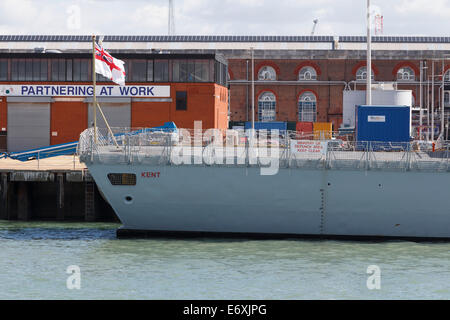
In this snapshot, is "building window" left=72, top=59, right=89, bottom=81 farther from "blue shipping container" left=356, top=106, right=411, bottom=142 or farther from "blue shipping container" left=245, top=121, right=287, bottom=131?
"blue shipping container" left=245, top=121, right=287, bottom=131

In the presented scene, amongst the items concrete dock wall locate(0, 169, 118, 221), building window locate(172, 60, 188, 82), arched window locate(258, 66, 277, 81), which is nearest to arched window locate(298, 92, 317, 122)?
arched window locate(258, 66, 277, 81)

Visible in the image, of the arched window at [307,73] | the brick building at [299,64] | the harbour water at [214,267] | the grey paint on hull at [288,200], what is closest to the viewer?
the harbour water at [214,267]

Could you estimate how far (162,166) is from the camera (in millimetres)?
33938

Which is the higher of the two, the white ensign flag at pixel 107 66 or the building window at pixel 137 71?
the building window at pixel 137 71

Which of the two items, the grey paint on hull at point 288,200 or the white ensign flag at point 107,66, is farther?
the white ensign flag at point 107,66

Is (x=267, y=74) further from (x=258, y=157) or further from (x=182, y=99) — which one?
(x=258, y=157)

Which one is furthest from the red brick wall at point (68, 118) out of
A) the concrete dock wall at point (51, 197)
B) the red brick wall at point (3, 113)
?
the concrete dock wall at point (51, 197)

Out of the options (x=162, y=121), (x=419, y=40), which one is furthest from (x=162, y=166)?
(x=419, y=40)

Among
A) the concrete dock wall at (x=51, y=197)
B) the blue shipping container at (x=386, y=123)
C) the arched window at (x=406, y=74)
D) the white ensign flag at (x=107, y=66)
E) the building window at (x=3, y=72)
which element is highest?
the arched window at (x=406, y=74)

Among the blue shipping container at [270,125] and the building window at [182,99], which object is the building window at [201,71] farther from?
the blue shipping container at [270,125]

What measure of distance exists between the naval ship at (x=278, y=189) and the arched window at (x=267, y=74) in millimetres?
61245

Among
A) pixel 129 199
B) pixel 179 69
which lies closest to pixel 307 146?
pixel 129 199

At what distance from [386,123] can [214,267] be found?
46.4 ft

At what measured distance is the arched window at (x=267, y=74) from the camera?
313ft
